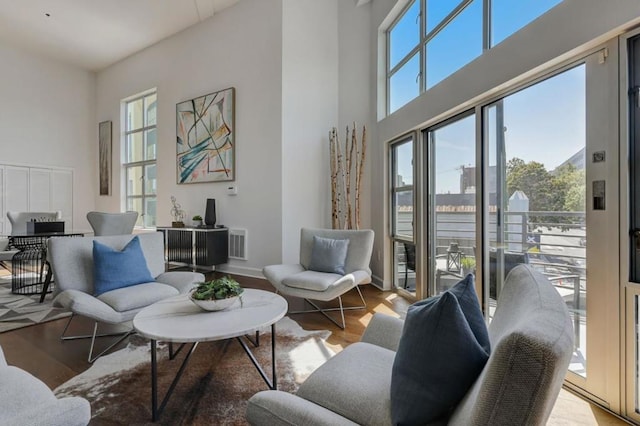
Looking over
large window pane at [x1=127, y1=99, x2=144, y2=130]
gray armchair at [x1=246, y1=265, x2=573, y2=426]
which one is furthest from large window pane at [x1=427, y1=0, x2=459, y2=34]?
large window pane at [x1=127, y1=99, x2=144, y2=130]

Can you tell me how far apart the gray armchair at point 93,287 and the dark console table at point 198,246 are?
1.91 meters

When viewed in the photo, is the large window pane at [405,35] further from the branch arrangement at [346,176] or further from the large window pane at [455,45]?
the branch arrangement at [346,176]

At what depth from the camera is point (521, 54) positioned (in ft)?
7.31

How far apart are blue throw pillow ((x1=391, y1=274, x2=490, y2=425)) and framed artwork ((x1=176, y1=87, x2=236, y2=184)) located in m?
4.64

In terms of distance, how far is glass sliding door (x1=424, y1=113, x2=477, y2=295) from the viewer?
118 inches

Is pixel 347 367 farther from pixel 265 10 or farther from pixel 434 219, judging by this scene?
pixel 265 10

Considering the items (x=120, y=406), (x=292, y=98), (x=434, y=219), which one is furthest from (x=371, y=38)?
(x=120, y=406)

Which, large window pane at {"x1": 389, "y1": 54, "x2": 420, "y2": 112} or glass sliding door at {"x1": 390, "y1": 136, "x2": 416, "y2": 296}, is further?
glass sliding door at {"x1": 390, "y1": 136, "x2": 416, "y2": 296}

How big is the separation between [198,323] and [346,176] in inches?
130

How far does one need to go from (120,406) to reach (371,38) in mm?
4866

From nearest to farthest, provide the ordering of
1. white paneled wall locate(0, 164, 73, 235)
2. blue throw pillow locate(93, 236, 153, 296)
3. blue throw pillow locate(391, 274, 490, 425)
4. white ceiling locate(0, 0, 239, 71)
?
blue throw pillow locate(391, 274, 490, 425), blue throw pillow locate(93, 236, 153, 296), white ceiling locate(0, 0, 239, 71), white paneled wall locate(0, 164, 73, 235)

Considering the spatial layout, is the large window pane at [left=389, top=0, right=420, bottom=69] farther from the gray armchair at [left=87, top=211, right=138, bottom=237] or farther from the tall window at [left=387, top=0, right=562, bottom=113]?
the gray armchair at [left=87, top=211, right=138, bottom=237]

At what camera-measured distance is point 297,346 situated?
255 cm

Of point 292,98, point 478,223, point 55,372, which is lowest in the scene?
point 55,372
